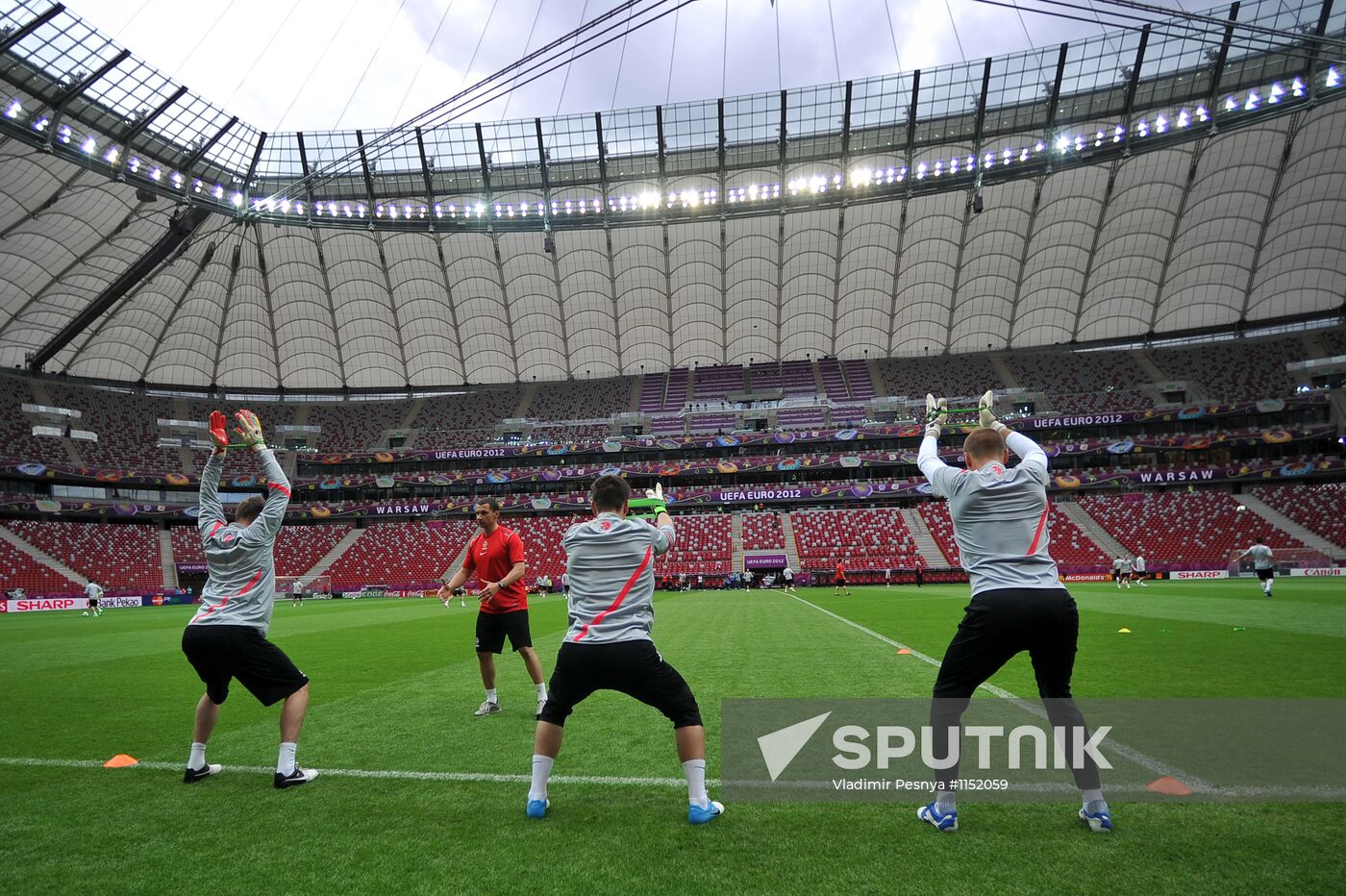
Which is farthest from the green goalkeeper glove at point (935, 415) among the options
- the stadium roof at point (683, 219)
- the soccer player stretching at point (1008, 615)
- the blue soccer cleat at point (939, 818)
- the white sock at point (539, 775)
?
the stadium roof at point (683, 219)

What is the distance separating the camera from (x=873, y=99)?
42031mm

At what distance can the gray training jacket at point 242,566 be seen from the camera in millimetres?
5164

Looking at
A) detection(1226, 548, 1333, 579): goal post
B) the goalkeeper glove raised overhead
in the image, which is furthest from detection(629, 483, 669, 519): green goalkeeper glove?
detection(1226, 548, 1333, 579): goal post

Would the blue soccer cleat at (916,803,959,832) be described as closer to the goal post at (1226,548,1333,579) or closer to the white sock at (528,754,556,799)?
the white sock at (528,754,556,799)

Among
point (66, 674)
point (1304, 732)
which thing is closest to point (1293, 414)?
point (1304, 732)

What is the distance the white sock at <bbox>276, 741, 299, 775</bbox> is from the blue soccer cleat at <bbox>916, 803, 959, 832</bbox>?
4.27m

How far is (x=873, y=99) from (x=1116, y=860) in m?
46.1

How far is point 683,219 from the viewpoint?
159 ft

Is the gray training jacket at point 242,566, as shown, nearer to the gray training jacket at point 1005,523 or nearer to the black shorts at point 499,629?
the black shorts at point 499,629

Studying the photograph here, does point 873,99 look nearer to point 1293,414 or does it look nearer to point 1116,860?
point 1293,414

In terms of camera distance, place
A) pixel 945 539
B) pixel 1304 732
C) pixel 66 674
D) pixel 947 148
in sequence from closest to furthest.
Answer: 1. pixel 1304 732
2. pixel 66 674
3. pixel 947 148
4. pixel 945 539

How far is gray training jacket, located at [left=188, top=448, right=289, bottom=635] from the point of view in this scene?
203 inches

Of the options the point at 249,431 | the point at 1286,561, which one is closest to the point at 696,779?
the point at 249,431

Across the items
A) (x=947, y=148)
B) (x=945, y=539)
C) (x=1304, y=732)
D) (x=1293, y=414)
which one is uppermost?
(x=947, y=148)
